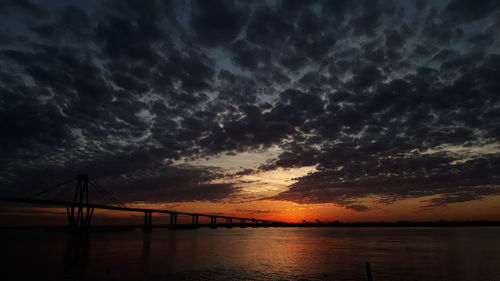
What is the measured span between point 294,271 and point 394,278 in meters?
11.0

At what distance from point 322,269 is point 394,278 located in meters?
8.89

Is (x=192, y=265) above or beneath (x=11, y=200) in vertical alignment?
beneath

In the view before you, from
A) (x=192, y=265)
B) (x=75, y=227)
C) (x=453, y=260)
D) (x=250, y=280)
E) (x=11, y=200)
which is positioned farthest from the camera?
(x=75, y=227)

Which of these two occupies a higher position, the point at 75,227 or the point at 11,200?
the point at 11,200

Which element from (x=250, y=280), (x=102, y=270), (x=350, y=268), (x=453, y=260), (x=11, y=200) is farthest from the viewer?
(x=11, y=200)

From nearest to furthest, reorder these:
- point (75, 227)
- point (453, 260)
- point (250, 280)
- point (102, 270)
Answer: point (250, 280) → point (102, 270) → point (453, 260) → point (75, 227)

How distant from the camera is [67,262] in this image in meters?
47.3

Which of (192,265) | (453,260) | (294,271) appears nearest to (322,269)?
(294,271)

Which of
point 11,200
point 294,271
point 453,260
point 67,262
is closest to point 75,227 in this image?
point 11,200

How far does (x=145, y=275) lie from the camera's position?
3591 centimetres

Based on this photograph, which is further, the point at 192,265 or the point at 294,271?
the point at 192,265

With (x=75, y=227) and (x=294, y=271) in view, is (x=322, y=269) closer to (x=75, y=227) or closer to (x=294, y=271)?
(x=294, y=271)

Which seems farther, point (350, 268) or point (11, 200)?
point (11, 200)

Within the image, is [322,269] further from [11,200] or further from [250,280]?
[11,200]
